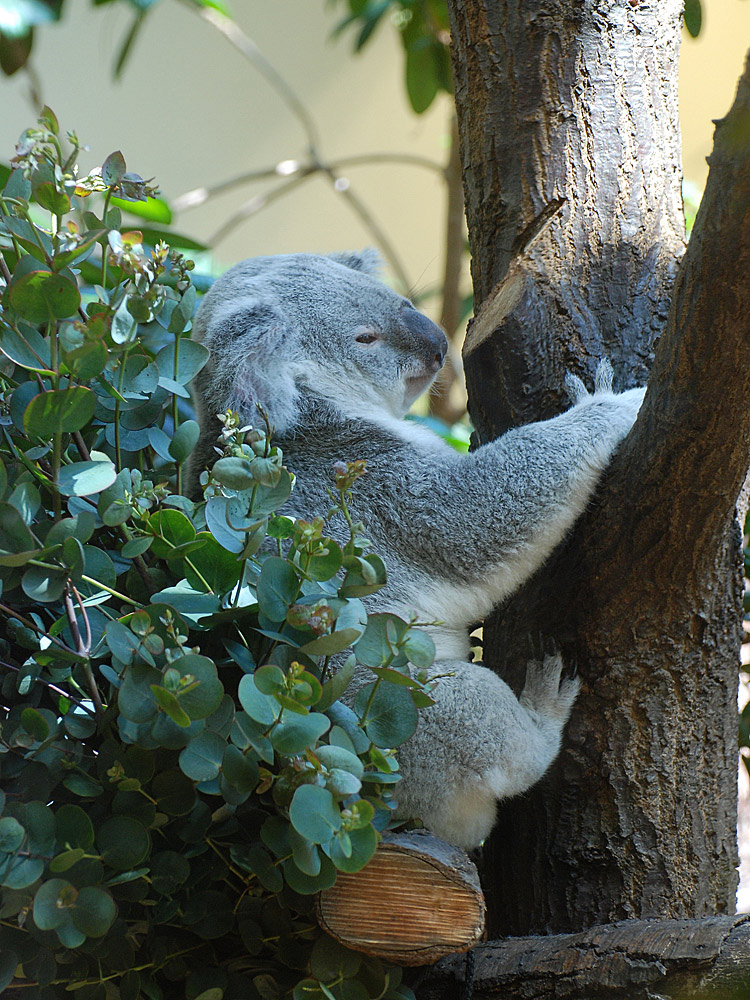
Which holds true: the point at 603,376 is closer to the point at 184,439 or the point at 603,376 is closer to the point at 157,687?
the point at 184,439

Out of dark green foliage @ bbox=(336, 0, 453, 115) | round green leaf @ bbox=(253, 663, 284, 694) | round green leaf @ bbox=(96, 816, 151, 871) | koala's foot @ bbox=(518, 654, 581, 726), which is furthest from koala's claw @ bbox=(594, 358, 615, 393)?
dark green foliage @ bbox=(336, 0, 453, 115)

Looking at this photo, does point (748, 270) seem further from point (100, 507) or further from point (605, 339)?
point (100, 507)

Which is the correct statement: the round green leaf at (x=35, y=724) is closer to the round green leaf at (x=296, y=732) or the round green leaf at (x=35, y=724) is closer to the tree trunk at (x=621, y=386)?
the round green leaf at (x=296, y=732)

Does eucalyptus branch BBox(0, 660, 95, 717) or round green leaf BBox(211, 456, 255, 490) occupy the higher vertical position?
round green leaf BBox(211, 456, 255, 490)

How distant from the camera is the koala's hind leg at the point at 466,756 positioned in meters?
1.24

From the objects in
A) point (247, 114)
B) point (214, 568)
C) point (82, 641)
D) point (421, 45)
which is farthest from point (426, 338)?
point (247, 114)

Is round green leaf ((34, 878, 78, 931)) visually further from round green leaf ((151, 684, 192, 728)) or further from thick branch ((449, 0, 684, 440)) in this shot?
thick branch ((449, 0, 684, 440))

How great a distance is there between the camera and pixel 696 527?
3.91ft

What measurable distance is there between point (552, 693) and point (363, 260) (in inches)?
39.6

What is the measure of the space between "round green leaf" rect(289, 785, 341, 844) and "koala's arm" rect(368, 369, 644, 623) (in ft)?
1.81

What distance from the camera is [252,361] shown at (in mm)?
1424

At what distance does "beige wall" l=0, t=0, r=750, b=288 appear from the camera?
16.0 ft

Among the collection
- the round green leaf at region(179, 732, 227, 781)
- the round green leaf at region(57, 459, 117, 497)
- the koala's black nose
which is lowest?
the round green leaf at region(179, 732, 227, 781)

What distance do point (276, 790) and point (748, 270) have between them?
75 cm
